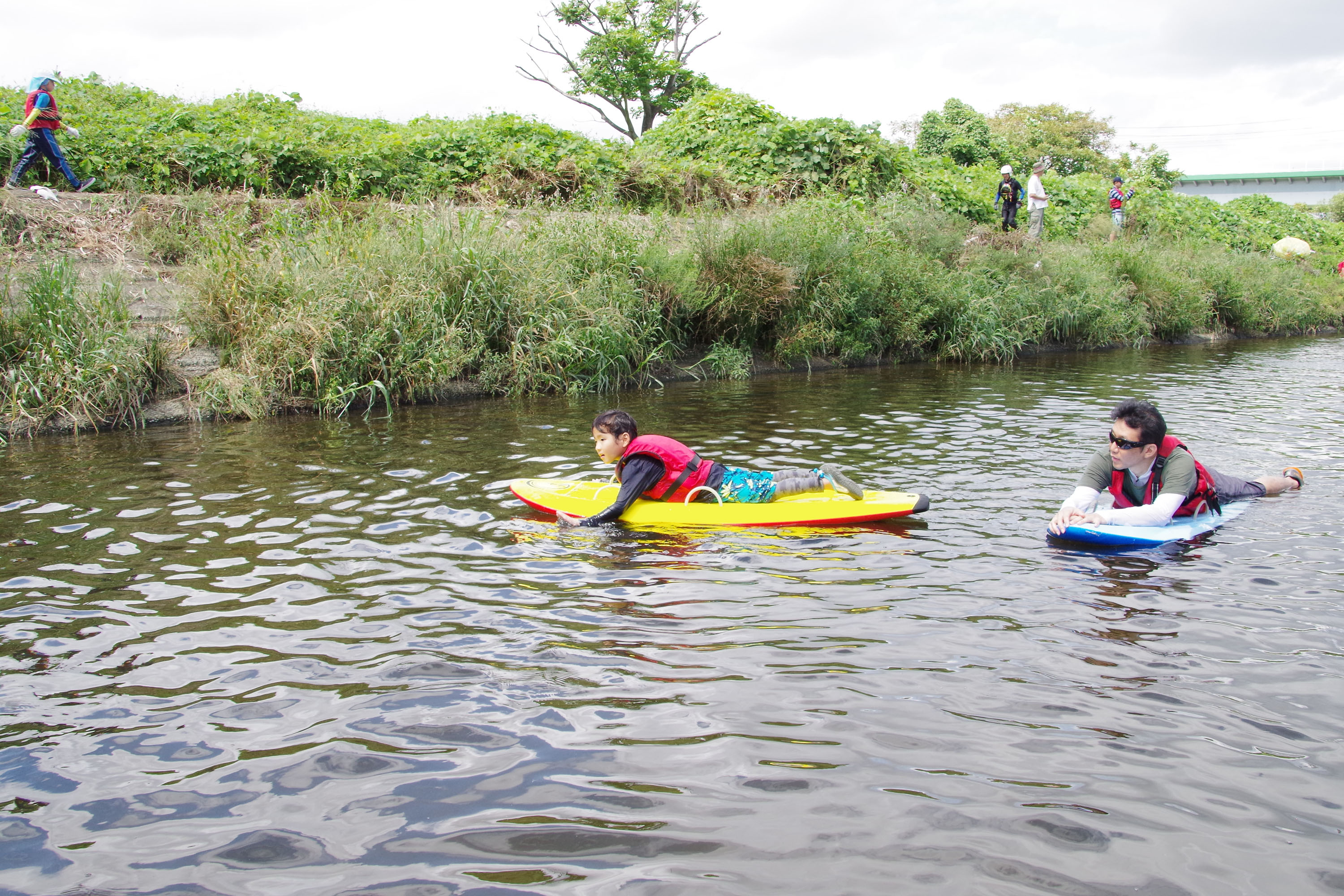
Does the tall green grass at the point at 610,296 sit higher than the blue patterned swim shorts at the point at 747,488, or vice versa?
the tall green grass at the point at 610,296

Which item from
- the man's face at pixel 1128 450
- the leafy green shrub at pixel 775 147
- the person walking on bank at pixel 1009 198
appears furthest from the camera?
the leafy green shrub at pixel 775 147

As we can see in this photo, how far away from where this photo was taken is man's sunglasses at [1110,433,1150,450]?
5.50 m

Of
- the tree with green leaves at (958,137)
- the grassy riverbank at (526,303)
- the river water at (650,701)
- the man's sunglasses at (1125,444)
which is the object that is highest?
the tree with green leaves at (958,137)

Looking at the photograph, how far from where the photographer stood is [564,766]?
3.01 metres

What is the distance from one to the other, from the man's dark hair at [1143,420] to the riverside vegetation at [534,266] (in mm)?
7861

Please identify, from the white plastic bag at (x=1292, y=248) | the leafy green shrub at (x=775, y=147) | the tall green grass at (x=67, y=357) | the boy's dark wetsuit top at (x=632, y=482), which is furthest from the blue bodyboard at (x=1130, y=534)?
the white plastic bag at (x=1292, y=248)

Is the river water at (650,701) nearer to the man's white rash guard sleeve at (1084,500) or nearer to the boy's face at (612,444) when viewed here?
the man's white rash guard sleeve at (1084,500)

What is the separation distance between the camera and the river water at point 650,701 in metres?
2.54

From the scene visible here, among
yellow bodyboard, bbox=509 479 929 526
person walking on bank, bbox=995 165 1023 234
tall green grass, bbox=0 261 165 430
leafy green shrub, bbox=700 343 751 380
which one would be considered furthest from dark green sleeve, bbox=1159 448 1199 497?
person walking on bank, bbox=995 165 1023 234

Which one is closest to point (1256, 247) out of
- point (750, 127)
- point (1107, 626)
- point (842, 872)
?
point (750, 127)

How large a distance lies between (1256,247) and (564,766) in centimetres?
3483

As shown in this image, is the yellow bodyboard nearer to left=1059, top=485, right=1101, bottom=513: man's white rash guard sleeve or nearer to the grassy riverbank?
left=1059, top=485, right=1101, bottom=513: man's white rash guard sleeve

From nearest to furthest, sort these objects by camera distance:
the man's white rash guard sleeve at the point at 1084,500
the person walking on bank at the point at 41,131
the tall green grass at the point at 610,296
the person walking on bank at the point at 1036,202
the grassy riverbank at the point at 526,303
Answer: the man's white rash guard sleeve at the point at 1084,500 < the grassy riverbank at the point at 526,303 < the tall green grass at the point at 610,296 < the person walking on bank at the point at 41,131 < the person walking on bank at the point at 1036,202

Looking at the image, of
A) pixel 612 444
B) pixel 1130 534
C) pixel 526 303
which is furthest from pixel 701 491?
pixel 526 303
